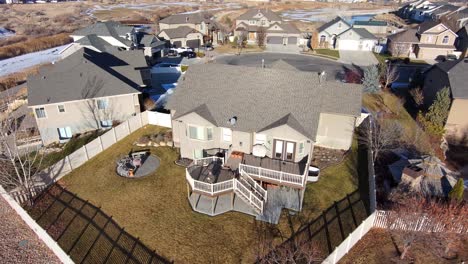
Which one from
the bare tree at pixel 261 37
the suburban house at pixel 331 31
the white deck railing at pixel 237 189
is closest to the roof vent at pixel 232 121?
the white deck railing at pixel 237 189

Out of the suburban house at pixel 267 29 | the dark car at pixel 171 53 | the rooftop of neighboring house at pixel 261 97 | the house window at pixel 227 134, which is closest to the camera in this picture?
the rooftop of neighboring house at pixel 261 97

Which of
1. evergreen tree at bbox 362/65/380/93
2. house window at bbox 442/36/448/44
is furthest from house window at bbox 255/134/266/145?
house window at bbox 442/36/448/44

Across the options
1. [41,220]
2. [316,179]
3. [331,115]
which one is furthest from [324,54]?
[41,220]

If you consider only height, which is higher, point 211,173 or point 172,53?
point 172,53

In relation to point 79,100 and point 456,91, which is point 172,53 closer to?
point 79,100

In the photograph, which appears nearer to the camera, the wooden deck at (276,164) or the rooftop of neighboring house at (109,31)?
the wooden deck at (276,164)

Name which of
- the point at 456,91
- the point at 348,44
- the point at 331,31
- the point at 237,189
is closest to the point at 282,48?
the point at 331,31

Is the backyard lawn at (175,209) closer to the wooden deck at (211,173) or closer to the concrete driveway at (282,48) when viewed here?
the wooden deck at (211,173)
